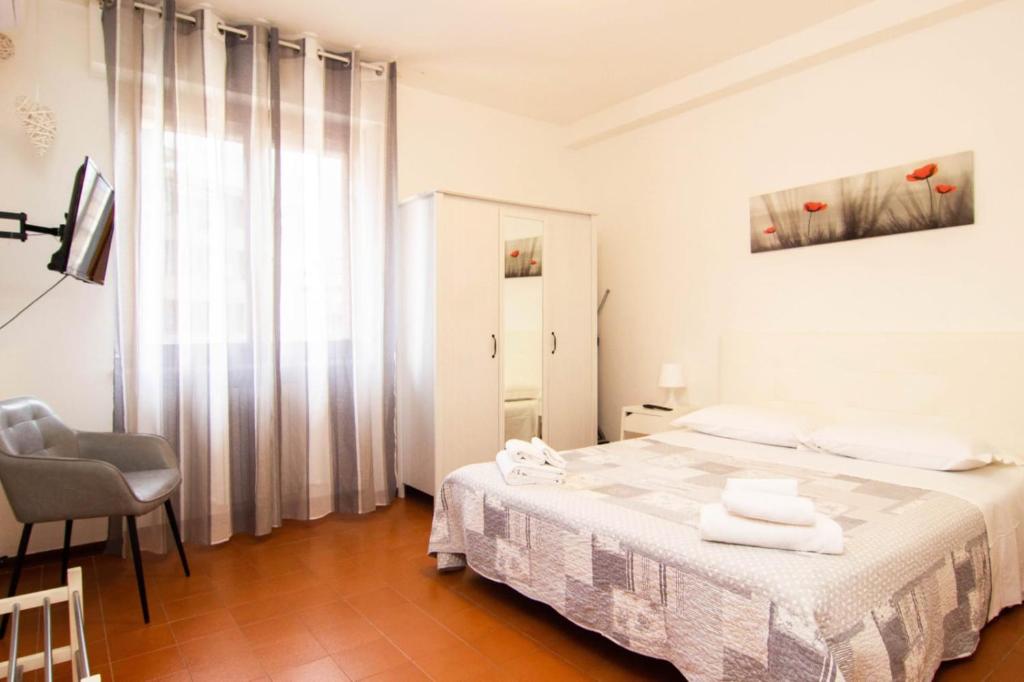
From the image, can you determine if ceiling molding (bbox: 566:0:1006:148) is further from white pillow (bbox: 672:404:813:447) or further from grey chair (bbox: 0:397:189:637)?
grey chair (bbox: 0:397:189:637)

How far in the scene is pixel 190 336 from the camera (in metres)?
3.18

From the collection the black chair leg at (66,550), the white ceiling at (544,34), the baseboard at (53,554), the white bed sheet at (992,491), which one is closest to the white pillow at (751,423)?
the white bed sheet at (992,491)

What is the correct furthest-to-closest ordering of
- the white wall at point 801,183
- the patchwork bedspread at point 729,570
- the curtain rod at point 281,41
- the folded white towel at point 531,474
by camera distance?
1. the curtain rod at point 281,41
2. the white wall at point 801,183
3. the folded white towel at point 531,474
4. the patchwork bedspread at point 729,570

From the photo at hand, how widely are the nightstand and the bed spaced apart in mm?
615

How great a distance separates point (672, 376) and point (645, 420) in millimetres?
347

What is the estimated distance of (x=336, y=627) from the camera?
2350mm

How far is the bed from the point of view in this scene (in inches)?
63.0

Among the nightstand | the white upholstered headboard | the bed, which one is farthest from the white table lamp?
the bed

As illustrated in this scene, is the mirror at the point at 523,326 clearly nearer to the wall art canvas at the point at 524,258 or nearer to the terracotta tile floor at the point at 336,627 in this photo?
the wall art canvas at the point at 524,258

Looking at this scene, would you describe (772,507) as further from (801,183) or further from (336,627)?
(801,183)

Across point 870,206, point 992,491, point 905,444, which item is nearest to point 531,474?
point 905,444

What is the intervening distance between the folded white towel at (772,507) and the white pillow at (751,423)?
135 centimetres

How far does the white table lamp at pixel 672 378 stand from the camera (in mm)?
4113

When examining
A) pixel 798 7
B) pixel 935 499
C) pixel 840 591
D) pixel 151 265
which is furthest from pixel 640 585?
pixel 798 7
